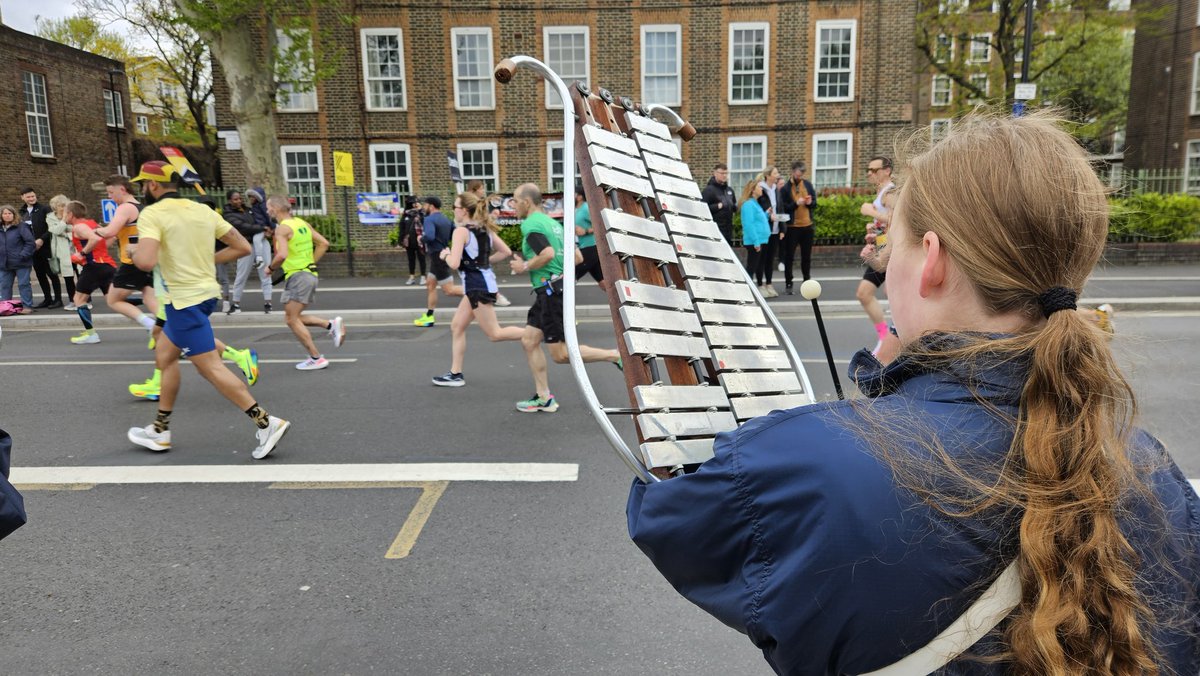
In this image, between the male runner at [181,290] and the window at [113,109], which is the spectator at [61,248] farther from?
the window at [113,109]

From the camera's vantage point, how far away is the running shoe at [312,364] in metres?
8.05

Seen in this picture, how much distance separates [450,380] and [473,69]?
1922 cm

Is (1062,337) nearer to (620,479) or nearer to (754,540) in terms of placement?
(754,540)

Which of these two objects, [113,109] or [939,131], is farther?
[113,109]

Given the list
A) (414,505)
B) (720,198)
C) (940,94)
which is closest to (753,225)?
(720,198)

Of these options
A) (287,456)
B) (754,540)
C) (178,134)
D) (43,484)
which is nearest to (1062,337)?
(754,540)

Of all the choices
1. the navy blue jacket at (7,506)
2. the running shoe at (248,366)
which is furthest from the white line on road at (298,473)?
the navy blue jacket at (7,506)

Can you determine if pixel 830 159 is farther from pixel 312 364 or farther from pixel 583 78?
pixel 312 364

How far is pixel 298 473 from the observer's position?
4.81 meters

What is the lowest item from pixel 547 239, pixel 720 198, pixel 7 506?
pixel 7 506

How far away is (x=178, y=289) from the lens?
5.09m

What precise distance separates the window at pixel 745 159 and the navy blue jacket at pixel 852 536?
953 inches

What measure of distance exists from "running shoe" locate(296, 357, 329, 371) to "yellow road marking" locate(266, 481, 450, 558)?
3.62 meters

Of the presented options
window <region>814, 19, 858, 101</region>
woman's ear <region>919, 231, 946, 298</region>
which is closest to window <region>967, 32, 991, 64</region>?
window <region>814, 19, 858, 101</region>
